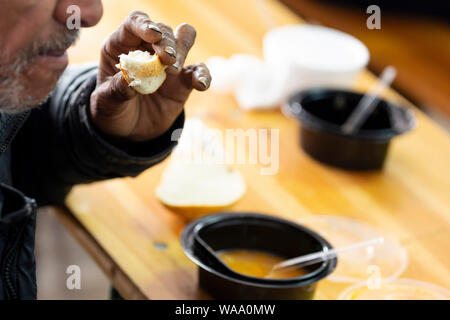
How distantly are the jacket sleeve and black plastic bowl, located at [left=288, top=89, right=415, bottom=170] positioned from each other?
401 millimetres

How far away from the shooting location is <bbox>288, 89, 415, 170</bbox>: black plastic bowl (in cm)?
155

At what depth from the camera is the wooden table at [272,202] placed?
1236mm

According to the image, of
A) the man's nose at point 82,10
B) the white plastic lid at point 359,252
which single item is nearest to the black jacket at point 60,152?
the man's nose at point 82,10

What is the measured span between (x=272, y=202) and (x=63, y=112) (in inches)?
17.5

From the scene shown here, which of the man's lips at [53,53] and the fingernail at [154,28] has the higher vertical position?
the fingernail at [154,28]

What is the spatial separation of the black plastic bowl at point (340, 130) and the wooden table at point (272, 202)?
31 mm

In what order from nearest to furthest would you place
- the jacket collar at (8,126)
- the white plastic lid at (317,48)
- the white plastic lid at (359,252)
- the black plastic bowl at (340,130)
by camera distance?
the jacket collar at (8,126), the white plastic lid at (359,252), the black plastic bowl at (340,130), the white plastic lid at (317,48)

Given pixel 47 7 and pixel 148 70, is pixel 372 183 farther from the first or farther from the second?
pixel 47 7

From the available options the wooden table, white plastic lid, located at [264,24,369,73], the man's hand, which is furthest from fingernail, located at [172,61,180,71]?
white plastic lid, located at [264,24,369,73]

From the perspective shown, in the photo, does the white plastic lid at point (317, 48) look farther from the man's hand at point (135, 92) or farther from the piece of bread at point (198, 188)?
the man's hand at point (135, 92)

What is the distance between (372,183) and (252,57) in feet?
1.69

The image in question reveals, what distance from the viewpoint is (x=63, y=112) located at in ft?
4.34

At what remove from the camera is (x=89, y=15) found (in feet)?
3.40

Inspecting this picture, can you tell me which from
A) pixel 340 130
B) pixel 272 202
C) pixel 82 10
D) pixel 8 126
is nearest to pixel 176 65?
pixel 82 10
